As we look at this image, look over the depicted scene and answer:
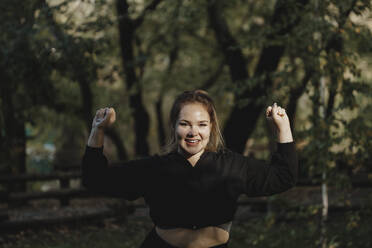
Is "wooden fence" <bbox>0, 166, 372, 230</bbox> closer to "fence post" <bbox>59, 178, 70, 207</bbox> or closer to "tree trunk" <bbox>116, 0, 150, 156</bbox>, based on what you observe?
"fence post" <bbox>59, 178, 70, 207</bbox>

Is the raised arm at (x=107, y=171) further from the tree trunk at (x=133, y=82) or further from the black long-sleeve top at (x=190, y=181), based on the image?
the tree trunk at (x=133, y=82)

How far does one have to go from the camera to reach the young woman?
2666 mm

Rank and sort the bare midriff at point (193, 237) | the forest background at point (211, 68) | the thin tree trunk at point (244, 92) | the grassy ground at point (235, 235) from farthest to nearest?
the thin tree trunk at point (244, 92)
the grassy ground at point (235, 235)
the forest background at point (211, 68)
the bare midriff at point (193, 237)

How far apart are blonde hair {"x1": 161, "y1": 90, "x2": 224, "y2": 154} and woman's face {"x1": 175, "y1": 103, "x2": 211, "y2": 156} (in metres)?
0.04

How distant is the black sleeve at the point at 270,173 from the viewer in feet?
9.09

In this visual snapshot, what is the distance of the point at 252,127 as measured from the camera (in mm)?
8945

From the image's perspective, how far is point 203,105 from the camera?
111 inches

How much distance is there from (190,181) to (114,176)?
0.44 meters

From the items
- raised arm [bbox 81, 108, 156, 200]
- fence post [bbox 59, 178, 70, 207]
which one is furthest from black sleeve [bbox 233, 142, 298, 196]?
fence post [bbox 59, 178, 70, 207]

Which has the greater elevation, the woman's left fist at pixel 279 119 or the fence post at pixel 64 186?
the woman's left fist at pixel 279 119

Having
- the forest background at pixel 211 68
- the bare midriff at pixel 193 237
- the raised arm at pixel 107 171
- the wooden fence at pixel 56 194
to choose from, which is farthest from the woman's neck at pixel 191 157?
the wooden fence at pixel 56 194

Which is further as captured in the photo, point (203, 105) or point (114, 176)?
point (203, 105)

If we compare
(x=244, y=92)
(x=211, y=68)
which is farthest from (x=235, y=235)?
(x=211, y=68)

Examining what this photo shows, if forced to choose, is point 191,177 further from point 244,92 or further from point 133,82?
point 133,82
